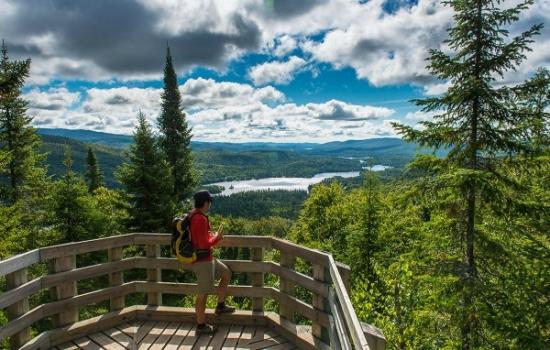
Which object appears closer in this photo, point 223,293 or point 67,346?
point 67,346

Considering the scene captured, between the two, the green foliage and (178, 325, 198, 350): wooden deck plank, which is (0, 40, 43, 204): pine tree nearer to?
the green foliage

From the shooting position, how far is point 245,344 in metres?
5.63

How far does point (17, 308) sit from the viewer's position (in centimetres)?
513

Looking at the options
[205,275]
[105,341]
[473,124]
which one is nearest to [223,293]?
[205,275]

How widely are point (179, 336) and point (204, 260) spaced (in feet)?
4.16

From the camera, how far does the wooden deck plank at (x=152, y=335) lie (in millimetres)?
5574

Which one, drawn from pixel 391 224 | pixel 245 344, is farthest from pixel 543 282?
pixel 391 224

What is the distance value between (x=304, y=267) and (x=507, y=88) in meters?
21.0

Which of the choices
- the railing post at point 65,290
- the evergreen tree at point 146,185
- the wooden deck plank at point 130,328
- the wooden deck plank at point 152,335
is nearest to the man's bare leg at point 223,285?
the wooden deck plank at point 152,335

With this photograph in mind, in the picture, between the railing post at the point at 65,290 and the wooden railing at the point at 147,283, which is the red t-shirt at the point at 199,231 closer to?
the wooden railing at the point at 147,283

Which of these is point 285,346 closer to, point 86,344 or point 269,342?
point 269,342

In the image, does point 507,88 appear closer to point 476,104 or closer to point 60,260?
point 476,104

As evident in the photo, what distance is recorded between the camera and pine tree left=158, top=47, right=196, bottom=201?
29964 mm

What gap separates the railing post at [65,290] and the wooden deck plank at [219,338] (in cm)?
230
